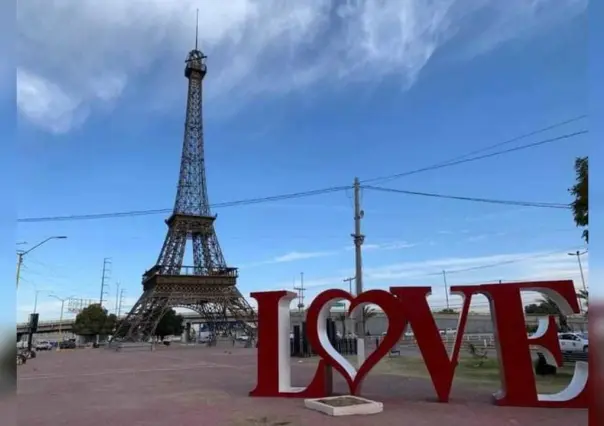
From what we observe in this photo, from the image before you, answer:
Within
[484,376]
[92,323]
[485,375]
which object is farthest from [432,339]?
[92,323]

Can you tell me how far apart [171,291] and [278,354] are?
1636 inches

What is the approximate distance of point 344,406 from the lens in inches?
374

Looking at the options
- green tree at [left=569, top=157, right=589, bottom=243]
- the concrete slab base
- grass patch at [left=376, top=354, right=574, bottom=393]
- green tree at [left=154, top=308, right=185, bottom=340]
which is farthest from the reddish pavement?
green tree at [left=154, top=308, right=185, bottom=340]

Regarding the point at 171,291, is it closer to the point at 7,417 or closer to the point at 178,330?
the point at 178,330

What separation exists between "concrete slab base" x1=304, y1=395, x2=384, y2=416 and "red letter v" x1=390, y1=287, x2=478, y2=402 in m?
1.51

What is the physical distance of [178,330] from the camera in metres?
85.4

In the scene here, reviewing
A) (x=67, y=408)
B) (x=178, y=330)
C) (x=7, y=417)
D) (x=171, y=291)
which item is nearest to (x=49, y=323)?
(x=178, y=330)

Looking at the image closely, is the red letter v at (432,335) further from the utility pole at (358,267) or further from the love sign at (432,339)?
the utility pole at (358,267)

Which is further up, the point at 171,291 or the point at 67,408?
the point at 171,291

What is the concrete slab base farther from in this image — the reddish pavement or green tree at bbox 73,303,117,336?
green tree at bbox 73,303,117,336

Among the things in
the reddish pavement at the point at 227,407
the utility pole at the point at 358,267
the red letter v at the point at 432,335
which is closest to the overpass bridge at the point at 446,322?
the utility pole at the point at 358,267

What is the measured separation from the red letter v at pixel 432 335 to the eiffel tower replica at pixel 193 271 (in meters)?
42.3

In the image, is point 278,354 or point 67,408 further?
point 278,354

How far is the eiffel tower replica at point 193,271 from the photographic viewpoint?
2013 inches
